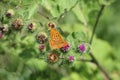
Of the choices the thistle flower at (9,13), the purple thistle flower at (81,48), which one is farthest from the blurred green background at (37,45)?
the purple thistle flower at (81,48)

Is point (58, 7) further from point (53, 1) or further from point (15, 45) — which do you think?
point (15, 45)

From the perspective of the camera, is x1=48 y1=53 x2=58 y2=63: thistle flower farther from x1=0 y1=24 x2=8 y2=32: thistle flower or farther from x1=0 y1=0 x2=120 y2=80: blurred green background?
x1=0 y1=24 x2=8 y2=32: thistle flower

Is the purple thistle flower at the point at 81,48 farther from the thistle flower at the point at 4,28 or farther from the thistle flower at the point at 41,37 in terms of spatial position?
the thistle flower at the point at 4,28

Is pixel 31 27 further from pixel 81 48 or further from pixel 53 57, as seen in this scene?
pixel 81 48

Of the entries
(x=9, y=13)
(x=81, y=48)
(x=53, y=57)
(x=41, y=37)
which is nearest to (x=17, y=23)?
(x=9, y=13)

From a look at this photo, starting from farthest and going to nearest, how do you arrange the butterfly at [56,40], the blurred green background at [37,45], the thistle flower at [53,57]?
the blurred green background at [37,45] < the thistle flower at [53,57] < the butterfly at [56,40]

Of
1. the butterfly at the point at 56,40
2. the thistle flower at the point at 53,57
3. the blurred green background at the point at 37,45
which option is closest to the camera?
the butterfly at the point at 56,40

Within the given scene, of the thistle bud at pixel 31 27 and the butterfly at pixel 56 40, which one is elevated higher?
the thistle bud at pixel 31 27

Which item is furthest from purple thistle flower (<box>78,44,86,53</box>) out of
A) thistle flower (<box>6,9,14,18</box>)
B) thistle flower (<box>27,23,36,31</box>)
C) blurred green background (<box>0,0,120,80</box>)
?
thistle flower (<box>6,9,14,18</box>)

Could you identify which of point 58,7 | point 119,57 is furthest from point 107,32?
point 58,7
